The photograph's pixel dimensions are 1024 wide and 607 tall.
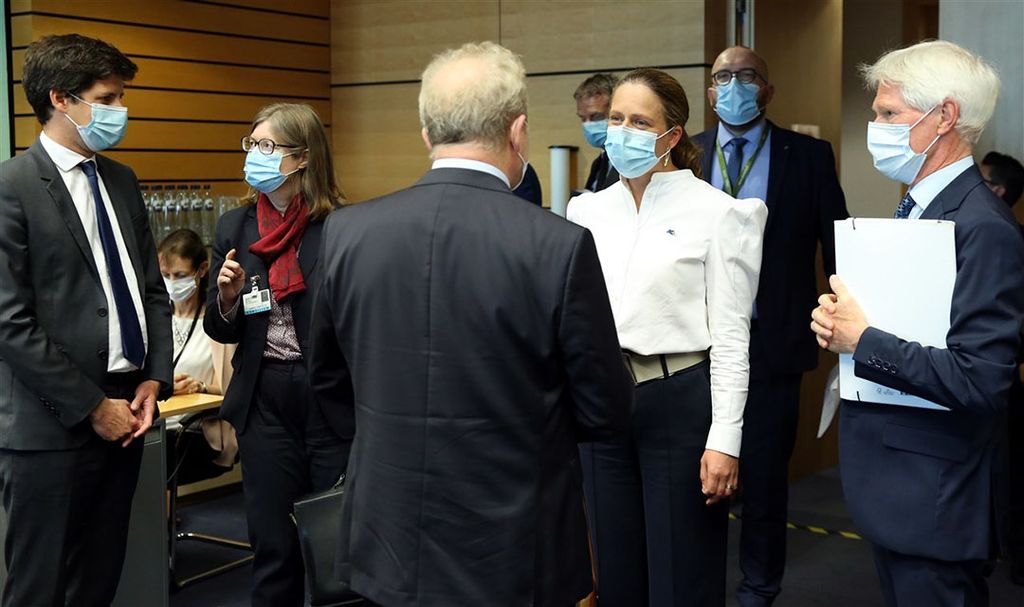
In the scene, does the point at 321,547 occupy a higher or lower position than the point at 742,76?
lower

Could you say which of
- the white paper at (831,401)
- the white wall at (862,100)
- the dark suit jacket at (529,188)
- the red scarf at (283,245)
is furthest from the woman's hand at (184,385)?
the white wall at (862,100)

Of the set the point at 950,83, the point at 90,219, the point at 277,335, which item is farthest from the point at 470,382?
the point at 90,219

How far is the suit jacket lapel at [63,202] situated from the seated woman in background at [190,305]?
1579mm

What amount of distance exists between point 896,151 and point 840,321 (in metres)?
0.38

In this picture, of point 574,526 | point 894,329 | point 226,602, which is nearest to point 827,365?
point 226,602

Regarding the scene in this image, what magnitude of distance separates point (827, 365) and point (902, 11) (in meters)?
2.43

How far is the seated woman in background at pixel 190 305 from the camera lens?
14.7 ft

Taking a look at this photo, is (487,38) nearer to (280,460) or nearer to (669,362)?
(280,460)

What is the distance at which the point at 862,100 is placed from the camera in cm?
718

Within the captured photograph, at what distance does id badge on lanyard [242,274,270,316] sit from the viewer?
2.96 metres

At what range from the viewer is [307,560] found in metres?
2.56

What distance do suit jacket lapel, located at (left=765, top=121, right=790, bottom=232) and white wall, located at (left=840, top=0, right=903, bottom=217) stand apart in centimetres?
305

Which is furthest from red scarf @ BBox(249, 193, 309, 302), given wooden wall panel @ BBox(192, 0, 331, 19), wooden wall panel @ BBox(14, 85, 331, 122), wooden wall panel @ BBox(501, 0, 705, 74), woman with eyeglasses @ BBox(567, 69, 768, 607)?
wooden wall panel @ BBox(192, 0, 331, 19)

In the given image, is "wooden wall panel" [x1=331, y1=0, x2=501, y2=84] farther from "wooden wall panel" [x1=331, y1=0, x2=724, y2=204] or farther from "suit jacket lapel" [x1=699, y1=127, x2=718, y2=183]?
"suit jacket lapel" [x1=699, y1=127, x2=718, y2=183]
